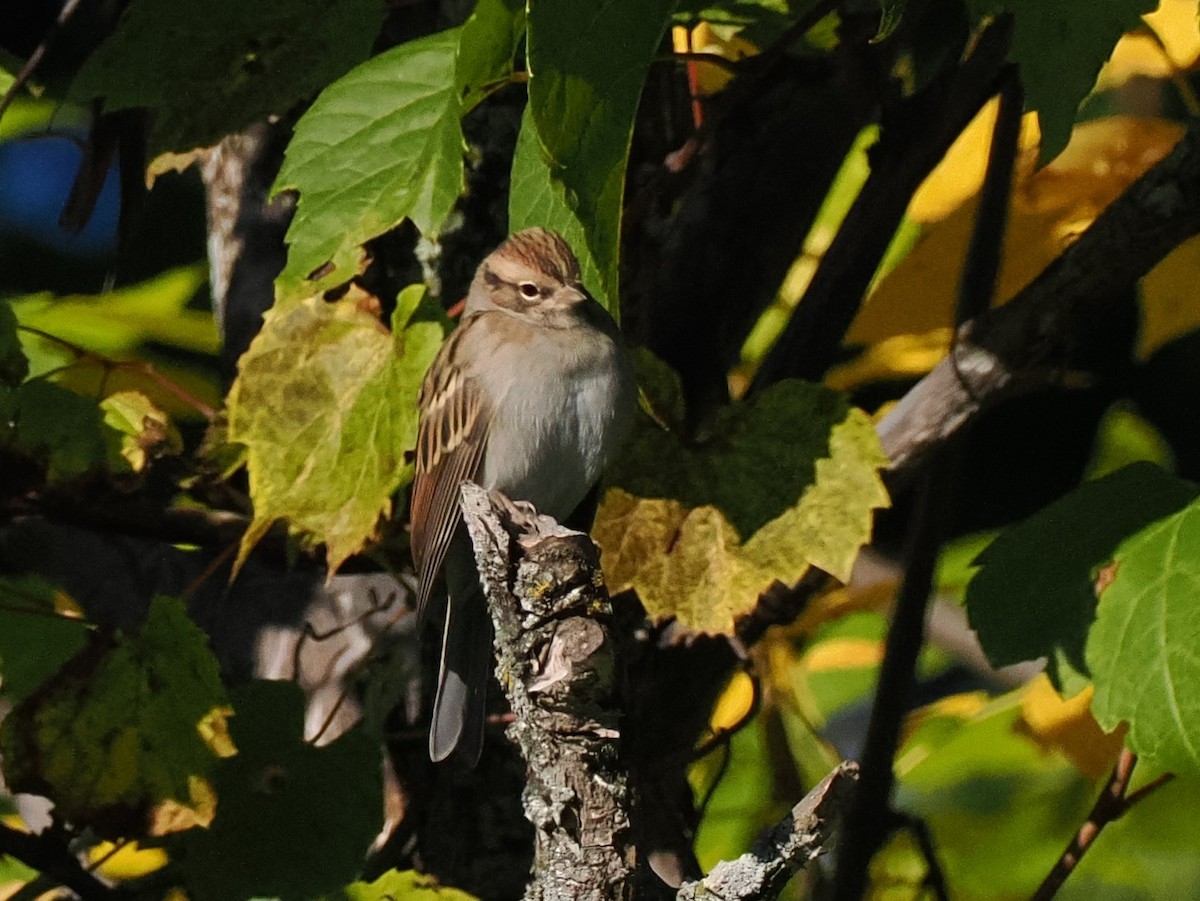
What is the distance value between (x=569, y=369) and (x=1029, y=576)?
2.75 ft

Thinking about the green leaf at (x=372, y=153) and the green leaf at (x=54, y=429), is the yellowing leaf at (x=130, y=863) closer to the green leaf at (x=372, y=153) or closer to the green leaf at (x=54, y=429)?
the green leaf at (x=54, y=429)

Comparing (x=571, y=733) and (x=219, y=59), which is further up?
(x=219, y=59)

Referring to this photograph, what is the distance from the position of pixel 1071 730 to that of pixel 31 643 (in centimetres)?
144

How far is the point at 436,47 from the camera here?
1743 mm

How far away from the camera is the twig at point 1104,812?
83.5 inches

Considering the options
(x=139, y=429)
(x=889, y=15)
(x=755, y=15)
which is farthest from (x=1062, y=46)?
(x=139, y=429)

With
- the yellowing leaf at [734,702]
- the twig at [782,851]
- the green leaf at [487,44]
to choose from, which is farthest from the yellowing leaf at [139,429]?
the twig at [782,851]

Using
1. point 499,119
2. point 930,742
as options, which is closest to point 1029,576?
point 930,742

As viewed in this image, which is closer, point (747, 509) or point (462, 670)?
point (747, 509)

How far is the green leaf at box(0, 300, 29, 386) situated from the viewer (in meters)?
2.08

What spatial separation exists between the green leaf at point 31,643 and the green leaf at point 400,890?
0.50m

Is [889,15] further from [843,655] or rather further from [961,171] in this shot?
[843,655]

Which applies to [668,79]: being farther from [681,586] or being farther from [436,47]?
[681,586]

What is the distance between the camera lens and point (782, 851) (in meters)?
1.31
